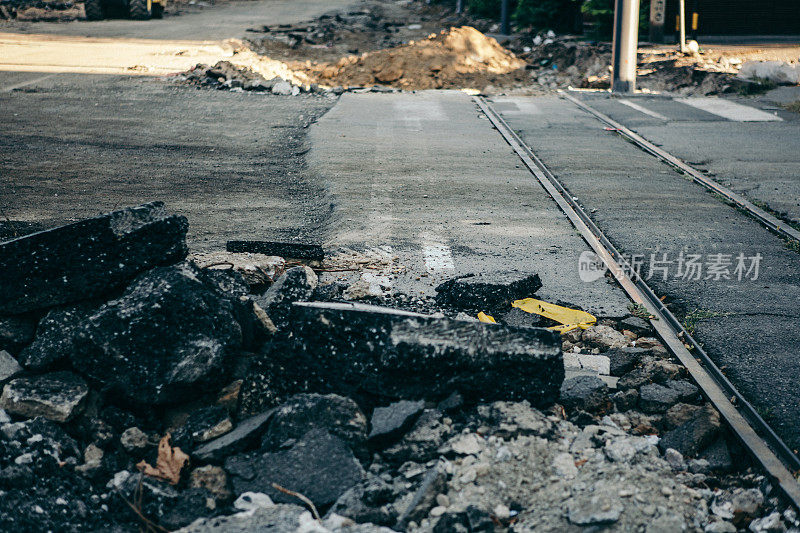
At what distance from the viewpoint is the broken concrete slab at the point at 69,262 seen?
15.2 feet

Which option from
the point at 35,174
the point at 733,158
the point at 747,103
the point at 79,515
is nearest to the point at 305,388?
the point at 79,515

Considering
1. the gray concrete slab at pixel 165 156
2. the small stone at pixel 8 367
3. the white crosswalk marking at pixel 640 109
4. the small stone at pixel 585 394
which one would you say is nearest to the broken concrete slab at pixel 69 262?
the small stone at pixel 8 367

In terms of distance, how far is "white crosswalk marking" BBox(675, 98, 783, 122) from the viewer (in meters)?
14.3

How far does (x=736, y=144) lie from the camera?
12195mm

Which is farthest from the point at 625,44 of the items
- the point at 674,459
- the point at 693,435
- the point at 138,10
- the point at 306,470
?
the point at 138,10

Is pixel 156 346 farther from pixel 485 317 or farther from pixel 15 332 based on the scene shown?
pixel 485 317

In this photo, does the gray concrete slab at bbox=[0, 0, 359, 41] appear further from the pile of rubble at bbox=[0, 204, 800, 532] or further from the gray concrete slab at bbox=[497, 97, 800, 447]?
the pile of rubble at bbox=[0, 204, 800, 532]

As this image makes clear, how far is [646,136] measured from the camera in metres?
12.9

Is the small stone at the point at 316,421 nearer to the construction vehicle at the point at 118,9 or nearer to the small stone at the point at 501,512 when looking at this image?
the small stone at the point at 501,512

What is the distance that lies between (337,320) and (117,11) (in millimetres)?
31218

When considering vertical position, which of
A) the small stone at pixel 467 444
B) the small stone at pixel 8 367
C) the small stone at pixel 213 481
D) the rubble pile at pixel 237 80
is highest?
the rubble pile at pixel 237 80

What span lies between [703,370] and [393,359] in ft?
7.31

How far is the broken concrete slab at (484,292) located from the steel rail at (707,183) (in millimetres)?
3373

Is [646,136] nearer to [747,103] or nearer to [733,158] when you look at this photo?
[733,158]
